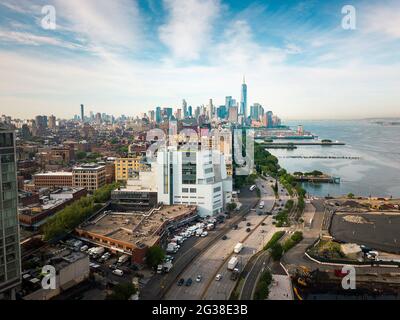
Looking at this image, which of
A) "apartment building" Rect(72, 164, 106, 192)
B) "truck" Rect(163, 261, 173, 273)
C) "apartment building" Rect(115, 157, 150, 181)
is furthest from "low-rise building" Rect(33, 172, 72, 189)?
"truck" Rect(163, 261, 173, 273)

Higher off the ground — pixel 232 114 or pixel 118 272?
pixel 232 114

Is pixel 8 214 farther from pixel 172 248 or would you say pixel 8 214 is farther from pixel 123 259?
pixel 172 248

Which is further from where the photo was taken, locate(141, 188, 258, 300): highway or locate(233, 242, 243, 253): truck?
locate(233, 242, 243, 253): truck

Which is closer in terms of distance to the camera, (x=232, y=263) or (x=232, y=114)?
(x=232, y=263)

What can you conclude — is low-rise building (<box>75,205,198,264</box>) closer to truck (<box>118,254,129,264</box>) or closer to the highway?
truck (<box>118,254,129,264</box>)

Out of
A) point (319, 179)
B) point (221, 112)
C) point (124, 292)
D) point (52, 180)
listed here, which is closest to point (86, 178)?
point (52, 180)
